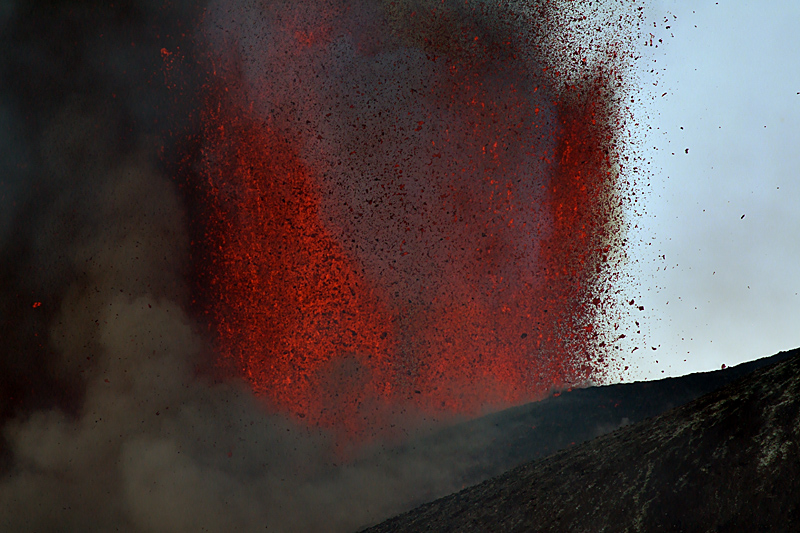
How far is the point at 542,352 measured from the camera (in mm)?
9852

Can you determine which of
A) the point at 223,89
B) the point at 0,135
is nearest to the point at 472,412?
the point at 223,89

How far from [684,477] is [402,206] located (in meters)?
5.90

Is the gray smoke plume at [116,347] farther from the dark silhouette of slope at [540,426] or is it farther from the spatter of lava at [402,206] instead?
the spatter of lava at [402,206]

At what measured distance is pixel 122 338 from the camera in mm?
10773

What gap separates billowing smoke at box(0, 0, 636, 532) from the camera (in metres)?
10.5

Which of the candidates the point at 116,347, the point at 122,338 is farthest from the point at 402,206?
the point at 116,347

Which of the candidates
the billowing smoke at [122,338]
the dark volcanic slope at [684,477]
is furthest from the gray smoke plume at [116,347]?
the dark volcanic slope at [684,477]

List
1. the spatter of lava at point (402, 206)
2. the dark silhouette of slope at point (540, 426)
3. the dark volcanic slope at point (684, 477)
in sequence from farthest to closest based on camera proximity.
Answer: the dark silhouette of slope at point (540, 426), the spatter of lava at point (402, 206), the dark volcanic slope at point (684, 477)

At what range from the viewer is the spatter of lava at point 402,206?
31.3 feet

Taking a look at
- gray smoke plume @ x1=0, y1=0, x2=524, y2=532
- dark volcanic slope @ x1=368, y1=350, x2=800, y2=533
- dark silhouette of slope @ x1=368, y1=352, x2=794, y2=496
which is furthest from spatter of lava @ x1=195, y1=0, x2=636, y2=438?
dark volcanic slope @ x1=368, y1=350, x2=800, y2=533

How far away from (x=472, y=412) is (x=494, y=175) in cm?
394

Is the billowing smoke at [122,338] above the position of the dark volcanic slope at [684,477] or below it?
above

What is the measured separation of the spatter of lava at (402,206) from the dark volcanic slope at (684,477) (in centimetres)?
295

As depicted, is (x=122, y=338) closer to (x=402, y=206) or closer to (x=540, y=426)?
(x=402, y=206)
